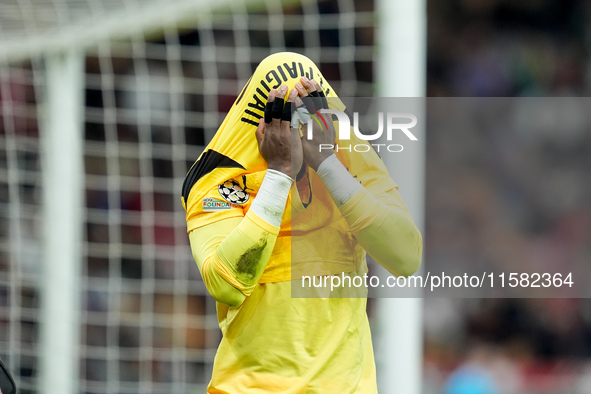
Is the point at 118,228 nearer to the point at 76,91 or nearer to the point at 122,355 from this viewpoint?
the point at 122,355

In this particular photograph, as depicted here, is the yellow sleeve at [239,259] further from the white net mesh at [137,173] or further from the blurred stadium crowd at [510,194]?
the white net mesh at [137,173]

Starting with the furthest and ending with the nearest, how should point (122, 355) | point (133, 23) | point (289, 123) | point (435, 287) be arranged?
1. point (122, 355)
2. point (133, 23)
3. point (435, 287)
4. point (289, 123)

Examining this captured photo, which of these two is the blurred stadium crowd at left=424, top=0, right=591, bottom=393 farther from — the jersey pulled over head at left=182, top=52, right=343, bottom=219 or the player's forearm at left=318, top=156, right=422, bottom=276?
the jersey pulled over head at left=182, top=52, right=343, bottom=219

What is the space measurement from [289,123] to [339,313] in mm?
392

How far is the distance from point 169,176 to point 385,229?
8.18 feet

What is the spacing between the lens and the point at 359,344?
Result: 4.60 ft

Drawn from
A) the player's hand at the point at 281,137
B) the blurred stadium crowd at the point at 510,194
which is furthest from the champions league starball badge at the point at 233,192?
the blurred stadium crowd at the point at 510,194

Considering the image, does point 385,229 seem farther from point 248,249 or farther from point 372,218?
point 248,249

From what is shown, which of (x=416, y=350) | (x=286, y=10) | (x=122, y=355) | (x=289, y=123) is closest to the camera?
(x=289, y=123)

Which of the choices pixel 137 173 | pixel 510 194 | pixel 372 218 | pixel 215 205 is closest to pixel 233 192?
pixel 215 205

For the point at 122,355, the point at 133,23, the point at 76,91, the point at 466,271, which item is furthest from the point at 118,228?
the point at 466,271

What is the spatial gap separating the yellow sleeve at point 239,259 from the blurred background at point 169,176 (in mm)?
989

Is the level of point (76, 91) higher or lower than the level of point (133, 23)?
lower

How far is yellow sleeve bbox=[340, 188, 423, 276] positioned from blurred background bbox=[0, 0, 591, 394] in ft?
2.91
